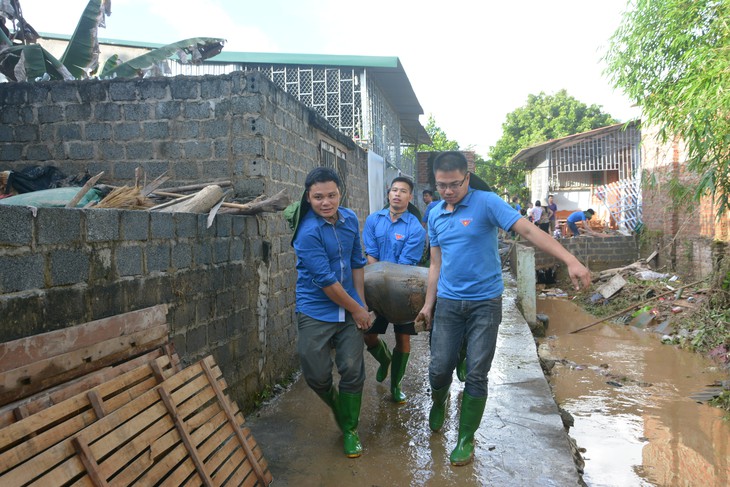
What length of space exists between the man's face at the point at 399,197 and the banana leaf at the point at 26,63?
470 cm

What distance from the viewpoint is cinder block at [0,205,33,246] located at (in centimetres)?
241

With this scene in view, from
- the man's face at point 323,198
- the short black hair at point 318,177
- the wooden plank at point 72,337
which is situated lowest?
the wooden plank at point 72,337

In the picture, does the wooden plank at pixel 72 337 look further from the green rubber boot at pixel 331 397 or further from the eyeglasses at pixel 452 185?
the eyeglasses at pixel 452 185

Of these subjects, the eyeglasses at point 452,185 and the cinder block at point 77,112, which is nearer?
the eyeglasses at point 452,185

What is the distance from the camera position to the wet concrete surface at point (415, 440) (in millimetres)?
3406

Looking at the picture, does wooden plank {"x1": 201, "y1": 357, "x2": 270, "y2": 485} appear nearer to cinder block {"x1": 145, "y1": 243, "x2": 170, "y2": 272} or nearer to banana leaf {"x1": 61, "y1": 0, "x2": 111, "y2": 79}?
cinder block {"x1": 145, "y1": 243, "x2": 170, "y2": 272}

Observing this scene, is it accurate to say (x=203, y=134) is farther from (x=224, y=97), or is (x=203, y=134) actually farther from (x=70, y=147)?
(x=70, y=147)

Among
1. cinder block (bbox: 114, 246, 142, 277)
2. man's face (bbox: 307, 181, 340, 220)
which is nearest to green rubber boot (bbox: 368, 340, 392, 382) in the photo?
man's face (bbox: 307, 181, 340, 220)

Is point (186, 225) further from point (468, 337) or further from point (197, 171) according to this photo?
point (468, 337)

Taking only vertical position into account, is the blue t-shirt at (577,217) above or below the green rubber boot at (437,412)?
above

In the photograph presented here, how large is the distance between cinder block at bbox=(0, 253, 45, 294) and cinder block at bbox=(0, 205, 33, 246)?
2.6 inches

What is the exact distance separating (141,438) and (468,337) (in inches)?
79.1

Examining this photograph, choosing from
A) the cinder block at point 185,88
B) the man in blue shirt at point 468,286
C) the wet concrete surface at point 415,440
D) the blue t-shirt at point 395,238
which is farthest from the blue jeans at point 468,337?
the cinder block at point 185,88

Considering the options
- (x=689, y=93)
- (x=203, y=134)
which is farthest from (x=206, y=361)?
(x=689, y=93)
